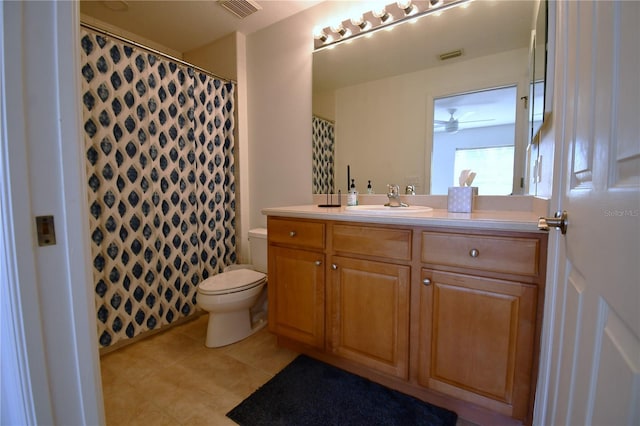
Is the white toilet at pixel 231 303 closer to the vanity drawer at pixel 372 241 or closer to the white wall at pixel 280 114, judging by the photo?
the white wall at pixel 280 114

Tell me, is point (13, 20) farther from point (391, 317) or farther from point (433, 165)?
point (433, 165)

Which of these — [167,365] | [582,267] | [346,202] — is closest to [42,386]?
[582,267]

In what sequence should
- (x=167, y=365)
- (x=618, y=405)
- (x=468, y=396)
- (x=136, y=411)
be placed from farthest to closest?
1. (x=167, y=365)
2. (x=136, y=411)
3. (x=468, y=396)
4. (x=618, y=405)

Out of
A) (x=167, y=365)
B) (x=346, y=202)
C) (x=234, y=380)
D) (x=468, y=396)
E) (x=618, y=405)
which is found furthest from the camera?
(x=346, y=202)

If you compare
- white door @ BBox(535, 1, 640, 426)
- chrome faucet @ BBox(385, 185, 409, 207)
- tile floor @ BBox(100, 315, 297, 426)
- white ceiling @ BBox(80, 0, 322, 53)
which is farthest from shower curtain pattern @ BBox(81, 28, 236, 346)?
white door @ BBox(535, 1, 640, 426)

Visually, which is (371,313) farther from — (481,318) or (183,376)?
(183,376)

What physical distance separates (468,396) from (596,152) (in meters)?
1.13

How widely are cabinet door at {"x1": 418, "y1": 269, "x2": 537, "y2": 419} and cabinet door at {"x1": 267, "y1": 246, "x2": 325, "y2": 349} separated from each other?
56 cm

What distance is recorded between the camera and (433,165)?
5.51ft

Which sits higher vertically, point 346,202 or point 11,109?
point 11,109

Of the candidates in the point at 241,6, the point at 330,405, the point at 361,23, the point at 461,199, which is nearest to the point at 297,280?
the point at 330,405

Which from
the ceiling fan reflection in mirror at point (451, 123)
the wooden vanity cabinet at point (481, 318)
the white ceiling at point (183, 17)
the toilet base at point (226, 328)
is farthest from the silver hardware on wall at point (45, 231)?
the white ceiling at point (183, 17)

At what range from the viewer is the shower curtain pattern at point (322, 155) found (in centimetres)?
208

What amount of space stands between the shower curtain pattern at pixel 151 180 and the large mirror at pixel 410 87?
0.90 metres
